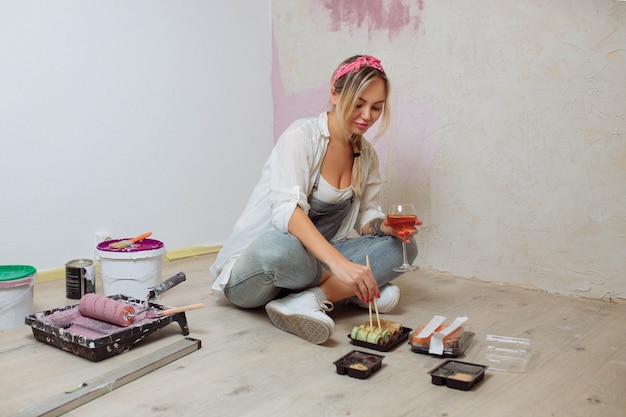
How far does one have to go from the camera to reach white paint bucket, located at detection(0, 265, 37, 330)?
1.88m

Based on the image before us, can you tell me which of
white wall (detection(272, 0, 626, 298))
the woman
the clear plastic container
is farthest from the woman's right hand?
white wall (detection(272, 0, 626, 298))

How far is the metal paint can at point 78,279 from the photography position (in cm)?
220

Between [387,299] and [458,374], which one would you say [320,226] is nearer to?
[387,299]

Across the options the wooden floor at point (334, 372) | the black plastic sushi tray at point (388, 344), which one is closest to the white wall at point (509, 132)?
the wooden floor at point (334, 372)

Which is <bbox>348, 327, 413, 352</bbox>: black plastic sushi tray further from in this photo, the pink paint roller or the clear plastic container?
the pink paint roller

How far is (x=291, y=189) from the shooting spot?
1831 millimetres

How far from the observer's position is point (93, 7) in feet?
8.27

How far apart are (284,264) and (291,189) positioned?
0.23 m

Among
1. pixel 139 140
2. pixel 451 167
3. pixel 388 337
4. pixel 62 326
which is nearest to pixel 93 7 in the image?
pixel 139 140

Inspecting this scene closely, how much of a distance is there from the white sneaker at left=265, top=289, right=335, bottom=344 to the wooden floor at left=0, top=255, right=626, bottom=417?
0.10 feet

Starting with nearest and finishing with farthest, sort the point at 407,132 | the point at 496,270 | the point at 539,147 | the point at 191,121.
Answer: the point at 539,147, the point at 496,270, the point at 407,132, the point at 191,121

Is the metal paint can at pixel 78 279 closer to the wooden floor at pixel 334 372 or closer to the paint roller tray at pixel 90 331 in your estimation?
the wooden floor at pixel 334 372

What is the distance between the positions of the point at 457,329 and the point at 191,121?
1750 mm

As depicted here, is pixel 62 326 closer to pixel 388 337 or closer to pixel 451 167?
pixel 388 337
